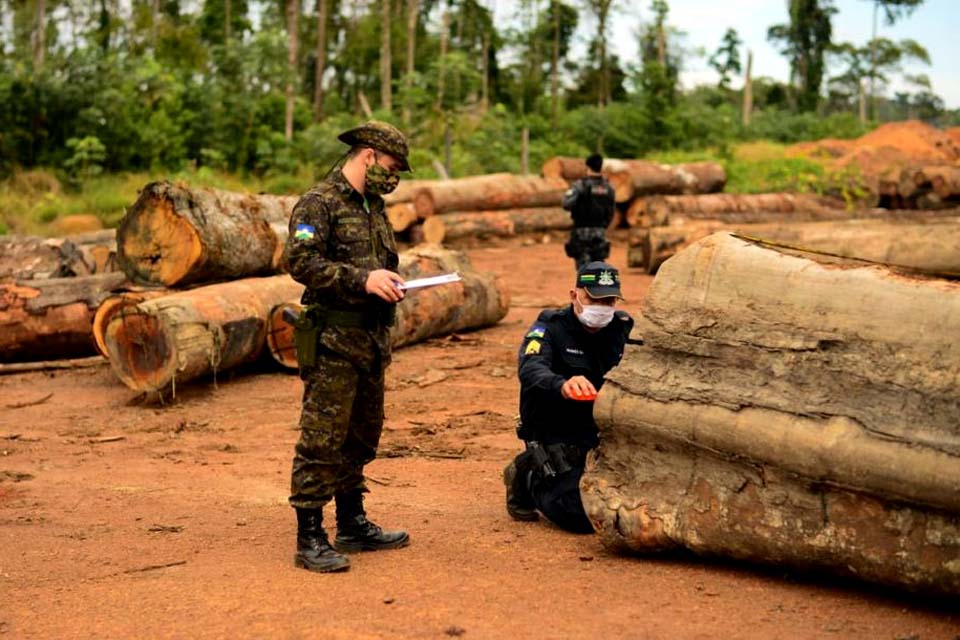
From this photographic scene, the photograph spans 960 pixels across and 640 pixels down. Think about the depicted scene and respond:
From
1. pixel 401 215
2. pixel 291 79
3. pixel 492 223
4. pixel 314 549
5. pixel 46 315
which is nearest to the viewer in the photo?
pixel 314 549

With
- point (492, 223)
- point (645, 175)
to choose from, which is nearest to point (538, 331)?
point (492, 223)

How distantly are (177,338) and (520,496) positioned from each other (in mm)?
4134

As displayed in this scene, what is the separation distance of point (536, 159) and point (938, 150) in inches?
580

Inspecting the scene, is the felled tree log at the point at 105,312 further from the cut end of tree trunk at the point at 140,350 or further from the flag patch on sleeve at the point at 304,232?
the flag patch on sleeve at the point at 304,232

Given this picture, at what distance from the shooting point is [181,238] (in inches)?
399

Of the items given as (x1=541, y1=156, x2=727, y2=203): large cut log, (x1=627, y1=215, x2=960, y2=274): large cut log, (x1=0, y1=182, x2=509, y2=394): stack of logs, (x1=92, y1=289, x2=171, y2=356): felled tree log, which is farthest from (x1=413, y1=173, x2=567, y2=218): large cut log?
(x1=92, y1=289, x2=171, y2=356): felled tree log

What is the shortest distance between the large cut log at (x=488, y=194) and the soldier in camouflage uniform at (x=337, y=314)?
593 inches

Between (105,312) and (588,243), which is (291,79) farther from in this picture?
(105,312)

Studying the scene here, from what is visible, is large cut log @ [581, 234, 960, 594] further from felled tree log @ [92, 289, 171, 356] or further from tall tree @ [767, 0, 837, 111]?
tall tree @ [767, 0, 837, 111]

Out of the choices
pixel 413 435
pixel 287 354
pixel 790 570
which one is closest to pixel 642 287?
pixel 287 354

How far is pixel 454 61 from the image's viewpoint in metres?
32.5

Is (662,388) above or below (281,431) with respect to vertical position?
above

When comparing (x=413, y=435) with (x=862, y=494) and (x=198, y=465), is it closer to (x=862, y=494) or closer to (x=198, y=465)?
(x=198, y=465)

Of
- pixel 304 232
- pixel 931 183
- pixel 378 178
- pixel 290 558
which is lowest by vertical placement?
pixel 290 558
